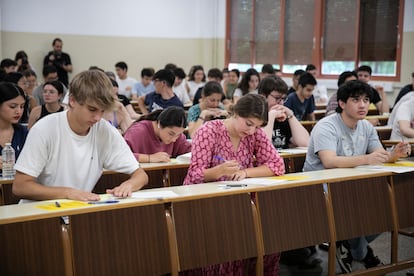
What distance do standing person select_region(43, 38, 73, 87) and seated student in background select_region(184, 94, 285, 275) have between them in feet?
27.0

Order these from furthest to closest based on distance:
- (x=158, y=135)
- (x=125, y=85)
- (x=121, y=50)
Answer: (x=121, y=50)
(x=125, y=85)
(x=158, y=135)

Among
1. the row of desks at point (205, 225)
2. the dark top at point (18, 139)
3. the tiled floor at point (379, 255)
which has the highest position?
the dark top at point (18, 139)

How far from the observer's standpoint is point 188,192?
2.90m

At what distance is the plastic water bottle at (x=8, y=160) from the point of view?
3432 millimetres

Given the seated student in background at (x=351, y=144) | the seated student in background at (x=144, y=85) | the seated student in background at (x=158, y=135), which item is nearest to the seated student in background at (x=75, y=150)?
the seated student in background at (x=158, y=135)

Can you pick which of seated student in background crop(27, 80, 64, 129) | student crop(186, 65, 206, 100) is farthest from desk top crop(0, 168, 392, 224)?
student crop(186, 65, 206, 100)

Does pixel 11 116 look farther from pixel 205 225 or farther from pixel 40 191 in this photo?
pixel 205 225

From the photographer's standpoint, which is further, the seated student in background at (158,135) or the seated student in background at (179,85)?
the seated student in background at (179,85)

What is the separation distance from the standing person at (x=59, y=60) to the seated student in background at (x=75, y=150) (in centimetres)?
850

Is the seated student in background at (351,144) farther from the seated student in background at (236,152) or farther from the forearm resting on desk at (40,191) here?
the forearm resting on desk at (40,191)

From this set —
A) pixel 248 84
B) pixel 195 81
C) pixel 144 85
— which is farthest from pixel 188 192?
pixel 195 81

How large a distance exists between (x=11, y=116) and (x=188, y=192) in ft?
4.69

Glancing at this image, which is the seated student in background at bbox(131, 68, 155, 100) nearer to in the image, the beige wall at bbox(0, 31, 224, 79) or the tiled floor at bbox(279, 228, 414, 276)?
the beige wall at bbox(0, 31, 224, 79)

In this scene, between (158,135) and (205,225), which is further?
(158,135)
